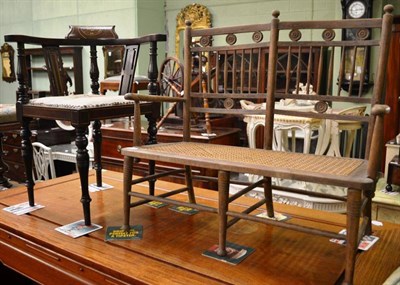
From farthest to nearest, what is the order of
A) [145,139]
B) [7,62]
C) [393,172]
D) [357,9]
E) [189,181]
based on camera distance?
[7,62] < [357,9] < [145,139] < [393,172] < [189,181]

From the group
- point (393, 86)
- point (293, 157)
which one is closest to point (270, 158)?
point (293, 157)

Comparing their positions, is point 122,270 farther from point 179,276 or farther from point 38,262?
point 38,262

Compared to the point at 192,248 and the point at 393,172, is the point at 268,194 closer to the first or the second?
the point at 192,248

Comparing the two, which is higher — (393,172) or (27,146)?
(27,146)

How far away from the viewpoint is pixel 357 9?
161 inches

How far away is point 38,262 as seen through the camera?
1.78m

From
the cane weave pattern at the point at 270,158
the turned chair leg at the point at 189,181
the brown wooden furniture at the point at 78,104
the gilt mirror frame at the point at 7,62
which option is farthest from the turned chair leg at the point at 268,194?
the gilt mirror frame at the point at 7,62

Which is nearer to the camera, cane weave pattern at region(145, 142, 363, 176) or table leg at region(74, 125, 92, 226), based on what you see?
cane weave pattern at region(145, 142, 363, 176)

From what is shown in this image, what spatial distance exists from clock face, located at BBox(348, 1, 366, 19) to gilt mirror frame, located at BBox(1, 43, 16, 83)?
625 centimetres

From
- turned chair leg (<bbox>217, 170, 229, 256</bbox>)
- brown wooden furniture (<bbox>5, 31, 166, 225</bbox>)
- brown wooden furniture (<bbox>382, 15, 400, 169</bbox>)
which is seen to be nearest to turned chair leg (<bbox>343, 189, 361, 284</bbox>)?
turned chair leg (<bbox>217, 170, 229, 256</bbox>)

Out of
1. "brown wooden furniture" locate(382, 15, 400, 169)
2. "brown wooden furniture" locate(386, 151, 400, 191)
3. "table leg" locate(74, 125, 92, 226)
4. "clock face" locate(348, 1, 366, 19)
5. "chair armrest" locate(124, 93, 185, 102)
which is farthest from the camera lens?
"clock face" locate(348, 1, 366, 19)

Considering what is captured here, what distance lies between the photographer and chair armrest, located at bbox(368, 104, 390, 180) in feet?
3.83

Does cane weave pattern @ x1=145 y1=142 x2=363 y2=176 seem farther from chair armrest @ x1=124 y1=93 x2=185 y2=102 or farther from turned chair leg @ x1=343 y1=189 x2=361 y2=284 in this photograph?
chair armrest @ x1=124 y1=93 x2=185 y2=102

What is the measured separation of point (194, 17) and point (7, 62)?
4.23 metres
